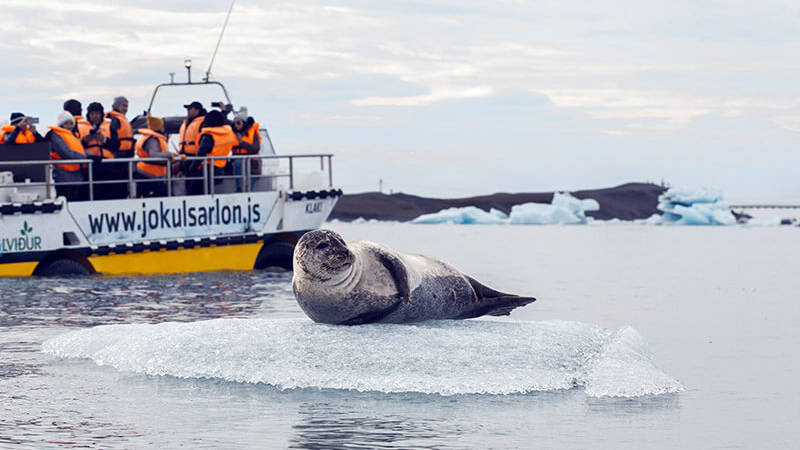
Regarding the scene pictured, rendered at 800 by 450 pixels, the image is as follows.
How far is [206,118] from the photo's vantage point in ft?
59.6

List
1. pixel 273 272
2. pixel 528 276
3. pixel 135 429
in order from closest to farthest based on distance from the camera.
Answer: pixel 135 429, pixel 273 272, pixel 528 276

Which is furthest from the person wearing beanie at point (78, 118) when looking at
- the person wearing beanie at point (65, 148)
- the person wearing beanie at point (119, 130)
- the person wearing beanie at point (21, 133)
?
the person wearing beanie at point (21, 133)

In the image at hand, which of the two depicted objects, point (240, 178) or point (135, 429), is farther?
point (240, 178)

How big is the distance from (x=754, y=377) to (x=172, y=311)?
627cm

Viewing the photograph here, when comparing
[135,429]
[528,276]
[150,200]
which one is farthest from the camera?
[528,276]

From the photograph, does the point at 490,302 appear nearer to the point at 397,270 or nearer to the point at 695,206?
the point at 397,270

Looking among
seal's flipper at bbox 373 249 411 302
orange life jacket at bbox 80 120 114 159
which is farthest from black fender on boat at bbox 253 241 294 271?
seal's flipper at bbox 373 249 411 302

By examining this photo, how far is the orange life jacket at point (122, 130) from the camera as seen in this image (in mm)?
17312

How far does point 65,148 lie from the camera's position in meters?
16.3

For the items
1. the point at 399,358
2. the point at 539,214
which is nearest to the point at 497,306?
the point at 399,358

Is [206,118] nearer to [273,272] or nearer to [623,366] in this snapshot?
[273,272]

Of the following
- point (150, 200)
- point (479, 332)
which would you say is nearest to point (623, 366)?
point (479, 332)

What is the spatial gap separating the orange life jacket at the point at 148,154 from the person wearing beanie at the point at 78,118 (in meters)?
0.87

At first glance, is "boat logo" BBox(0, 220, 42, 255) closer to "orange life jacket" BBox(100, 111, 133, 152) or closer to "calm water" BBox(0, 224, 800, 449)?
"orange life jacket" BBox(100, 111, 133, 152)
